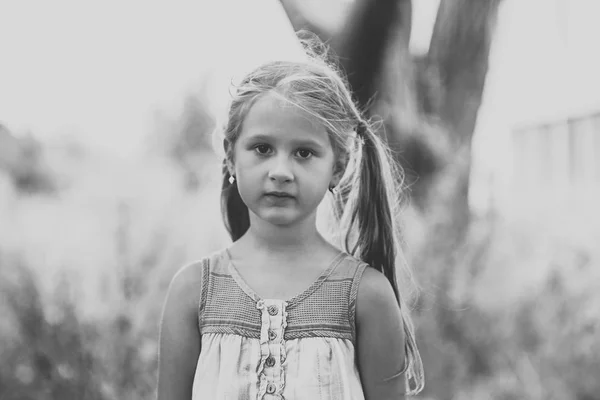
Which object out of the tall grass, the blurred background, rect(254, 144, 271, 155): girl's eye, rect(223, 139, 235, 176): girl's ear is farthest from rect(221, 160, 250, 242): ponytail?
the tall grass

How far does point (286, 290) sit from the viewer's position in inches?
53.2

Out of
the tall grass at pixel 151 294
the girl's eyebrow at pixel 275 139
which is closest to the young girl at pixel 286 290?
the girl's eyebrow at pixel 275 139

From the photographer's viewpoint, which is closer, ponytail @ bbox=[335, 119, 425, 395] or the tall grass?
ponytail @ bbox=[335, 119, 425, 395]

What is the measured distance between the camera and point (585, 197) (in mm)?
2910

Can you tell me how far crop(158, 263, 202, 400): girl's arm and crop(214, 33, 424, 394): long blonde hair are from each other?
0.73 ft

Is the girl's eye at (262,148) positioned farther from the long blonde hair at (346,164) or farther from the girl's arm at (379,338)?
the girl's arm at (379,338)

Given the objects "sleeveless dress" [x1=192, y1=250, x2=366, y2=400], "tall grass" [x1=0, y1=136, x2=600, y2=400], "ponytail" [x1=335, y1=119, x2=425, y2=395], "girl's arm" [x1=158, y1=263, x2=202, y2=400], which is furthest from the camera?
"tall grass" [x1=0, y1=136, x2=600, y2=400]

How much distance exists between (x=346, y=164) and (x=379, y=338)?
0.32 m

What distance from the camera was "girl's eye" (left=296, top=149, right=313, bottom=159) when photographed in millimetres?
1336

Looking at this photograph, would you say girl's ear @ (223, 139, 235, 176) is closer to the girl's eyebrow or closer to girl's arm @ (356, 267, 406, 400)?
the girl's eyebrow

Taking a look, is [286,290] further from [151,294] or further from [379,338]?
[151,294]

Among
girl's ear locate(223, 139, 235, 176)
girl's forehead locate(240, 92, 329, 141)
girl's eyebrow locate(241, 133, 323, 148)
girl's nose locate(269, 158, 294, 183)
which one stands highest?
girl's forehead locate(240, 92, 329, 141)

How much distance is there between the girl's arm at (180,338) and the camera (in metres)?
1.39

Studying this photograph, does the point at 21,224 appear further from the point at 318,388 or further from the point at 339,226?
the point at 318,388
